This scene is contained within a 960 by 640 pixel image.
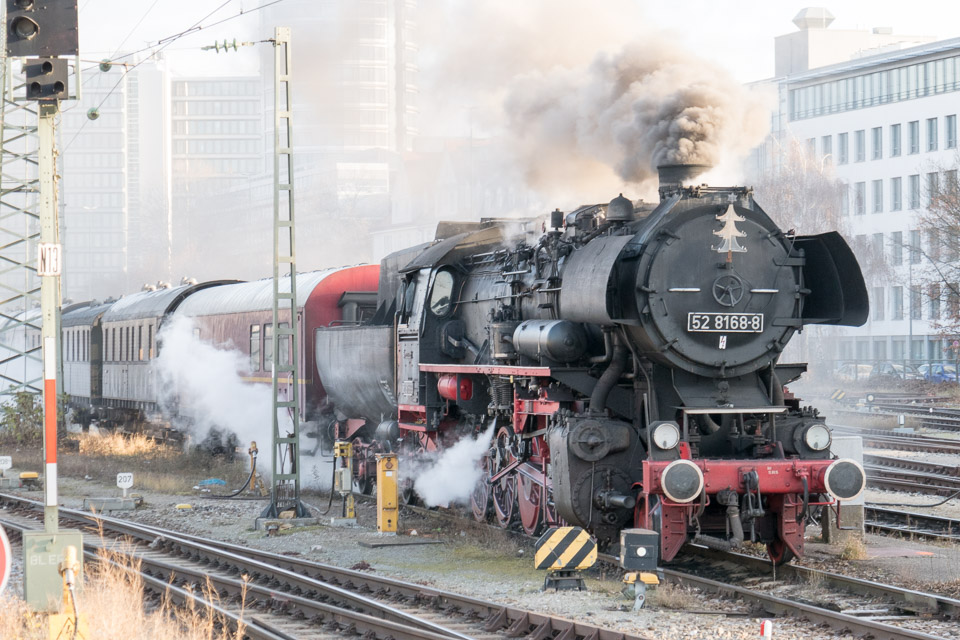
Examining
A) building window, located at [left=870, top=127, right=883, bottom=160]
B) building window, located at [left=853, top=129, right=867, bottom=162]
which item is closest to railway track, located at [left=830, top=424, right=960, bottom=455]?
building window, located at [left=870, top=127, right=883, bottom=160]

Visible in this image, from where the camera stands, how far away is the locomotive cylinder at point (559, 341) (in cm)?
1195

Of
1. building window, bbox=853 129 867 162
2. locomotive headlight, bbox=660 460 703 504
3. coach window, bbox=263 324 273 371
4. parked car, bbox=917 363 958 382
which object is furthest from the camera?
building window, bbox=853 129 867 162

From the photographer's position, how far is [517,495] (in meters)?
13.9

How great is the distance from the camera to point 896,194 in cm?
5922

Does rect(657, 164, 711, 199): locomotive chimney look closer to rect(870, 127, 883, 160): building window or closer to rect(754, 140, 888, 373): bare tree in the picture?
rect(754, 140, 888, 373): bare tree

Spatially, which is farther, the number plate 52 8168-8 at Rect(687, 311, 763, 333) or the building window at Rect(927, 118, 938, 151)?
the building window at Rect(927, 118, 938, 151)

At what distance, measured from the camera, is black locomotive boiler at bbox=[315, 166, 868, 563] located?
11195mm

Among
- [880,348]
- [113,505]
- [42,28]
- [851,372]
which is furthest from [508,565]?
[880,348]

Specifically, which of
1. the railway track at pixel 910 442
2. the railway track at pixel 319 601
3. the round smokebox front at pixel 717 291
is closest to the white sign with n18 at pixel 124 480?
the railway track at pixel 319 601

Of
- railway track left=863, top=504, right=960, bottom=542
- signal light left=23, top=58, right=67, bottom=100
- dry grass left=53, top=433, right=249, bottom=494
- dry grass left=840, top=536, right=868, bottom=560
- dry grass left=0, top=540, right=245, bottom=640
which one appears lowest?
dry grass left=53, top=433, right=249, bottom=494

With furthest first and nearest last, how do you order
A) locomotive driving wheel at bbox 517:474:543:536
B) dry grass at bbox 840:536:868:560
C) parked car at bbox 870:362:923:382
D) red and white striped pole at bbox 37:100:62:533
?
parked car at bbox 870:362:923:382
locomotive driving wheel at bbox 517:474:543:536
dry grass at bbox 840:536:868:560
red and white striped pole at bbox 37:100:62:533

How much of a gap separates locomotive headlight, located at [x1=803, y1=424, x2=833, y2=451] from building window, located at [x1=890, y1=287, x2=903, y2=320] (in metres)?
49.2

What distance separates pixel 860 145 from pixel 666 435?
54.8 m

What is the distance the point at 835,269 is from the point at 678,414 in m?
2.20
